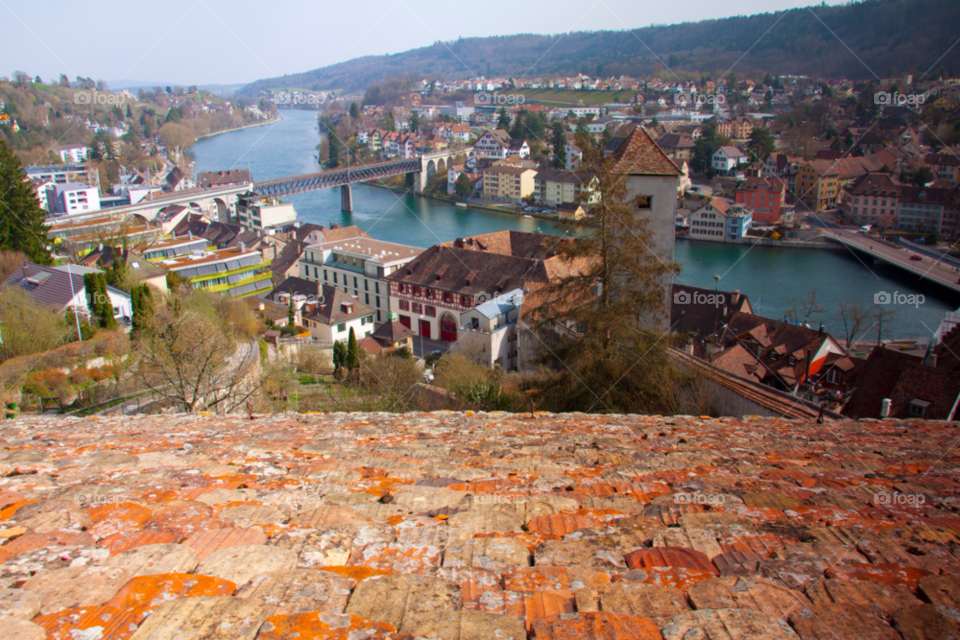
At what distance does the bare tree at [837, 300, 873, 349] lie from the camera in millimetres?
24094

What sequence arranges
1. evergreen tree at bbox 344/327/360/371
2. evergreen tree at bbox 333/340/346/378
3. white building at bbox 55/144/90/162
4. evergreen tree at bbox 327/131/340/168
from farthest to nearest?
white building at bbox 55/144/90/162 → evergreen tree at bbox 327/131/340/168 → evergreen tree at bbox 333/340/346/378 → evergreen tree at bbox 344/327/360/371

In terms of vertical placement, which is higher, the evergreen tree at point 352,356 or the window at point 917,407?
the window at point 917,407

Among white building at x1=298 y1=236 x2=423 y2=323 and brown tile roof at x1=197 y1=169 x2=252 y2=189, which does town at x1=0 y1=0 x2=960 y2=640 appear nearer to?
white building at x1=298 y1=236 x2=423 y2=323

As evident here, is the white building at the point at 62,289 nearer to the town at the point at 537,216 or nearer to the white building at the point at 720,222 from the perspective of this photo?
Answer: the town at the point at 537,216

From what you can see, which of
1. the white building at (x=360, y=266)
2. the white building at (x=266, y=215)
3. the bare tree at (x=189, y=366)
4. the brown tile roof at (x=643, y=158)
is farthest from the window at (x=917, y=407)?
the white building at (x=266, y=215)

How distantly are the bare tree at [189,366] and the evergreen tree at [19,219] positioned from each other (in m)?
10.8

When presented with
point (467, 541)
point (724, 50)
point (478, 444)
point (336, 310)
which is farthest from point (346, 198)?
point (724, 50)

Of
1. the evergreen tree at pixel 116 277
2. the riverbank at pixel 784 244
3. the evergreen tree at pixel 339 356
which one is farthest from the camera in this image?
the riverbank at pixel 784 244

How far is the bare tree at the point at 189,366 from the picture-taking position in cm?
737

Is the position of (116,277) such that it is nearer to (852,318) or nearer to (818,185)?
(852,318)

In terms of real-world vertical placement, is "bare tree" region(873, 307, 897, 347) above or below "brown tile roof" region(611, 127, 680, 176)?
below

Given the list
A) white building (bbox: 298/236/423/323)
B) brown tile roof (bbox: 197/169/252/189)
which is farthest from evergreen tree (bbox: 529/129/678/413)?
brown tile roof (bbox: 197/169/252/189)

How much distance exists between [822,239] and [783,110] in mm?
48475

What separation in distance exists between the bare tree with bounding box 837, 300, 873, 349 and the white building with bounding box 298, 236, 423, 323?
17342 millimetres
